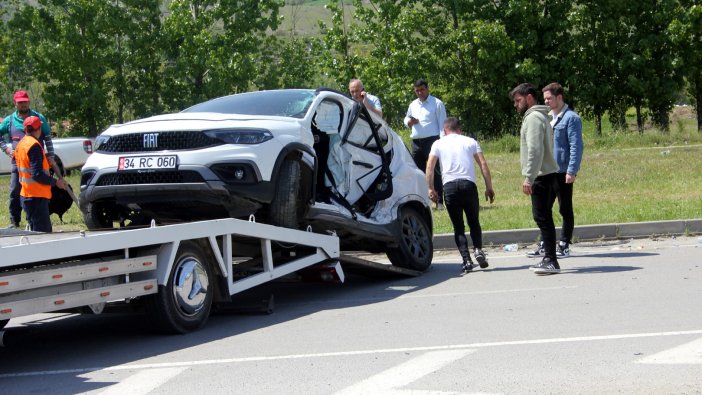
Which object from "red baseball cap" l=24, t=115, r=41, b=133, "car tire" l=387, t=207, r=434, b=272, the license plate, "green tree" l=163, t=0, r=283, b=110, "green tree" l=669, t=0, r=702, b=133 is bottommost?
"car tire" l=387, t=207, r=434, b=272

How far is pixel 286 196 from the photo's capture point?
31.4 feet

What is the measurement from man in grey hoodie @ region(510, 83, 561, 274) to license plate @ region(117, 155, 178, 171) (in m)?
3.79

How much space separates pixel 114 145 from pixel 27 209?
2701 millimetres

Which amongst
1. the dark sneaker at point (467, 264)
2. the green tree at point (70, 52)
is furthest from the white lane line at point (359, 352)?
the green tree at point (70, 52)

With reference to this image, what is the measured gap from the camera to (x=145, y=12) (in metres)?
47.2

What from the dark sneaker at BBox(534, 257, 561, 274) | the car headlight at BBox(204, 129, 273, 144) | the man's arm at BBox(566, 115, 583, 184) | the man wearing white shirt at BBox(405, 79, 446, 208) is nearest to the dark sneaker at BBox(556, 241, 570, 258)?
the man's arm at BBox(566, 115, 583, 184)

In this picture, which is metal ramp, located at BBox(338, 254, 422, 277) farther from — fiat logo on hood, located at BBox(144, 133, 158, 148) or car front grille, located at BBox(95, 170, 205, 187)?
fiat logo on hood, located at BBox(144, 133, 158, 148)

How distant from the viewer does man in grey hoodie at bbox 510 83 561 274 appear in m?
11.1

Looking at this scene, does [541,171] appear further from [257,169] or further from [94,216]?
[94,216]

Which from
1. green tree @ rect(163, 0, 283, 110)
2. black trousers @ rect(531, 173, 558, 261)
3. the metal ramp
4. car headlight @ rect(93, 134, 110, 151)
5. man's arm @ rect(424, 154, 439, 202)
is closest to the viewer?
car headlight @ rect(93, 134, 110, 151)

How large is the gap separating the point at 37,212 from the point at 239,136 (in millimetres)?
3577

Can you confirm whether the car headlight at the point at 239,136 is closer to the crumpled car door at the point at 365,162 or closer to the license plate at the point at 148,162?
the license plate at the point at 148,162

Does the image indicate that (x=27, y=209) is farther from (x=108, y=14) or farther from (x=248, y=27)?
(x=248, y=27)

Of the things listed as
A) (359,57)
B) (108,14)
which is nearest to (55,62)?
(108,14)
